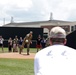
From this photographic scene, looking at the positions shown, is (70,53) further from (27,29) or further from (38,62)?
(27,29)

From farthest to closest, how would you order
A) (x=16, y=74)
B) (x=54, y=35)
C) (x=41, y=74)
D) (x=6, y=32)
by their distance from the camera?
(x=6, y=32) < (x=16, y=74) < (x=54, y=35) < (x=41, y=74)

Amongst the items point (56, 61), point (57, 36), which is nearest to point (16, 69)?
point (57, 36)

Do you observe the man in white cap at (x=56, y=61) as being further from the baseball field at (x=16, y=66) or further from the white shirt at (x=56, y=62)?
the baseball field at (x=16, y=66)

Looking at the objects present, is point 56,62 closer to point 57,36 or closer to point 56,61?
point 56,61

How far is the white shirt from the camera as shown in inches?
120

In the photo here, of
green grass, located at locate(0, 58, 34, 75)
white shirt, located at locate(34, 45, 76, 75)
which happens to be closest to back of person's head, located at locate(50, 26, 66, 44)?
white shirt, located at locate(34, 45, 76, 75)

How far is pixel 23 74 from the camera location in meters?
11.0

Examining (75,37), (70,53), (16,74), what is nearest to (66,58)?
(70,53)

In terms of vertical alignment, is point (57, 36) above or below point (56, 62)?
above

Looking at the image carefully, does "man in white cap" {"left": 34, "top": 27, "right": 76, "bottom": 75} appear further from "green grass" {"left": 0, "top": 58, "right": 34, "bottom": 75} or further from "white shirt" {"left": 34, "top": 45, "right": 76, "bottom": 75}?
"green grass" {"left": 0, "top": 58, "right": 34, "bottom": 75}

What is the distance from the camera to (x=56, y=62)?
122 inches

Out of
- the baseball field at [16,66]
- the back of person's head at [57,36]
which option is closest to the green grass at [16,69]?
the baseball field at [16,66]

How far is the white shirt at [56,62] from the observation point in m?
3.05

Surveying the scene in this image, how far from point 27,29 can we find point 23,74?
1139 inches
